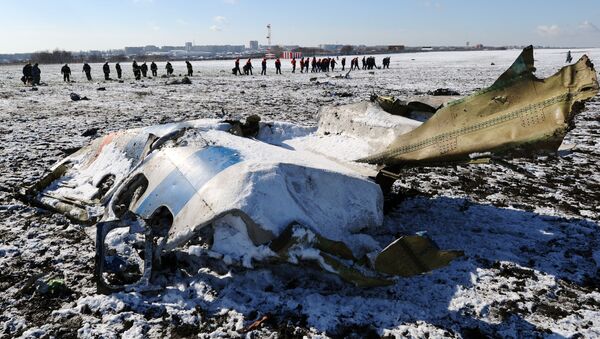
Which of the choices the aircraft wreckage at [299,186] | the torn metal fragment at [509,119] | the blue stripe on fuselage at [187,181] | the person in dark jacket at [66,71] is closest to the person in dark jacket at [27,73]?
the person in dark jacket at [66,71]

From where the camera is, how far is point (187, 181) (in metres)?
3.88

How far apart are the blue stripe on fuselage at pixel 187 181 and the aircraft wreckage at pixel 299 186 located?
0.04 ft

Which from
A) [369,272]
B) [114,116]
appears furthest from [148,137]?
[114,116]

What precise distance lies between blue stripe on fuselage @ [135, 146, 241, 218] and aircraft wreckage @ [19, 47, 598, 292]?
0.04 feet

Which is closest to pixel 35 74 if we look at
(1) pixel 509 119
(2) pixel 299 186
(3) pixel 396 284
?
(2) pixel 299 186

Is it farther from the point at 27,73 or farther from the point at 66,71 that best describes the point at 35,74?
the point at 66,71

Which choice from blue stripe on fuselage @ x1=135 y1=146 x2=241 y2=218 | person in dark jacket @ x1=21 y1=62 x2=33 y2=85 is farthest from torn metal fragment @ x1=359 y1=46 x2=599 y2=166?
person in dark jacket @ x1=21 y1=62 x2=33 y2=85

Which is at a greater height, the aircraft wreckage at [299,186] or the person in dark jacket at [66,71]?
the person in dark jacket at [66,71]

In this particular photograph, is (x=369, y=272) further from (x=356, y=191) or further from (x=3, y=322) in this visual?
(x=3, y=322)

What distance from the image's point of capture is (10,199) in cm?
570

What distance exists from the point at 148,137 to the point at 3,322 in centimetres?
252

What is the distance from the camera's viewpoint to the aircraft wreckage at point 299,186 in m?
3.34

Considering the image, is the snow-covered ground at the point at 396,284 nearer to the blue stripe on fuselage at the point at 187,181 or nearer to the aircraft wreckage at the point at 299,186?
the aircraft wreckage at the point at 299,186

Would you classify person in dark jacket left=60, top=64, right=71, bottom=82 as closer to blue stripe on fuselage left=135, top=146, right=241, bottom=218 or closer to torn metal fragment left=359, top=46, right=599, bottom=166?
blue stripe on fuselage left=135, top=146, right=241, bottom=218
